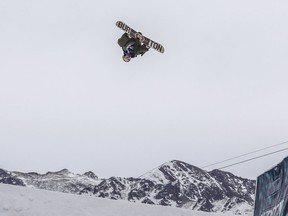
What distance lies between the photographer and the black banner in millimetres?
12734

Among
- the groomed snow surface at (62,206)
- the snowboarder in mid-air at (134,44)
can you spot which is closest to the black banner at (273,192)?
the groomed snow surface at (62,206)

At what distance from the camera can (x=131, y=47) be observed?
52.9 ft

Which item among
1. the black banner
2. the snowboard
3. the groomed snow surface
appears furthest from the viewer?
the groomed snow surface

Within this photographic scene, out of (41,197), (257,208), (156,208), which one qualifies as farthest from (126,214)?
(257,208)

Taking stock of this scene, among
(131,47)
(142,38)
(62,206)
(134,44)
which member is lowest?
(62,206)

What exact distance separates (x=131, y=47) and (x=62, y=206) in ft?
16.4

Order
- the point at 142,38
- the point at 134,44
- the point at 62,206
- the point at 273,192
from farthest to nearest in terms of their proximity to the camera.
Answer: the point at 62,206, the point at 134,44, the point at 142,38, the point at 273,192

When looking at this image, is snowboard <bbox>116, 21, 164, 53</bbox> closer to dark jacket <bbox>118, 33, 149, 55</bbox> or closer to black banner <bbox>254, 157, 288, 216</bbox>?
dark jacket <bbox>118, 33, 149, 55</bbox>

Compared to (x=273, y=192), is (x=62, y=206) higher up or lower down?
lower down

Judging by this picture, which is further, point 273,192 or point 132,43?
point 132,43

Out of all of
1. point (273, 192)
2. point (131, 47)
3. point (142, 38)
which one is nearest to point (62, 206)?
point (131, 47)

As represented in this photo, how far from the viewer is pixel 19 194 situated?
17547mm

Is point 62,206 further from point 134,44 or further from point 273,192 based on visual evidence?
point 273,192

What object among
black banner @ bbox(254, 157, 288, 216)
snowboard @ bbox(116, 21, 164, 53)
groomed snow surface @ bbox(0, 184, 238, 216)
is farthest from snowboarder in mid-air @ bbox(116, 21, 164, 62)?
groomed snow surface @ bbox(0, 184, 238, 216)
